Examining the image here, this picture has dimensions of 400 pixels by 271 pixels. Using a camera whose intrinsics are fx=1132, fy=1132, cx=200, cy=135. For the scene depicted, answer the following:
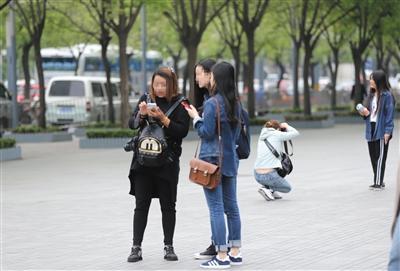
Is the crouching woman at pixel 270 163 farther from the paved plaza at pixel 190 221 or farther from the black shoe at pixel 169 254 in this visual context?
the black shoe at pixel 169 254

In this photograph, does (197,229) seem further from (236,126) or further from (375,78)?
(375,78)

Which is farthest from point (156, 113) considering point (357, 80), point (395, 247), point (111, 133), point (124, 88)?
point (357, 80)

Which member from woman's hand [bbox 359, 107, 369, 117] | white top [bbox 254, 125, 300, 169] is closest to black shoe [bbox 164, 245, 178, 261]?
white top [bbox 254, 125, 300, 169]

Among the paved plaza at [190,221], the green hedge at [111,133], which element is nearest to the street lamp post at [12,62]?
the green hedge at [111,133]

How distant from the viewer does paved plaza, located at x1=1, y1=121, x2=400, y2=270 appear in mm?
9461

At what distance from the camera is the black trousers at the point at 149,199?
9.23 meters

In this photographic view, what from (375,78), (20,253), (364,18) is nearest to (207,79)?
(20,253)

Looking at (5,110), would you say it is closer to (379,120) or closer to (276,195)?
(379,120)

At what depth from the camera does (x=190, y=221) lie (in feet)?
39.1

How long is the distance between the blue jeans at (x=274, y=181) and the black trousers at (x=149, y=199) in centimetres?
439

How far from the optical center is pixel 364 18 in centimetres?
3619

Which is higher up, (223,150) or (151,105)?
(151,105)

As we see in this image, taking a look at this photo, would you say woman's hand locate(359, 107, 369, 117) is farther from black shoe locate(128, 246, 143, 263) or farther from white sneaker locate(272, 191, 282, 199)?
black shoe locate(128, 246, 143, 263)

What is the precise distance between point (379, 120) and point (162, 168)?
618 centimetres
